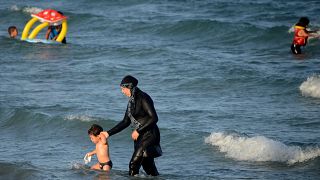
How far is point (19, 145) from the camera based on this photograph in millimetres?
14094

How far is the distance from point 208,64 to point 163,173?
35.1 ft

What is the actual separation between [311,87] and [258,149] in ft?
18.5

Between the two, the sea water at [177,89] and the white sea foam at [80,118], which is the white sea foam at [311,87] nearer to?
the sea water at [177,89]

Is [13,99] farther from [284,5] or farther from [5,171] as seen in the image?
[284,5]

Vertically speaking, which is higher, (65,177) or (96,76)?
(65,177)

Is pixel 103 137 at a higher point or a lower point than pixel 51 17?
higher

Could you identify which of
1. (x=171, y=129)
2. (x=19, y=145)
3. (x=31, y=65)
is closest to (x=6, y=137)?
(x=19, y=145)

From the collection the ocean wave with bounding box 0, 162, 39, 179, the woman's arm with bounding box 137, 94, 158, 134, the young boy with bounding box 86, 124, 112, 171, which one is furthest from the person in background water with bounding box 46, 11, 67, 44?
the woman's arm with bounding box 137, 94, 158, 134

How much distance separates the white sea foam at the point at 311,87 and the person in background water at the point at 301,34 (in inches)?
122

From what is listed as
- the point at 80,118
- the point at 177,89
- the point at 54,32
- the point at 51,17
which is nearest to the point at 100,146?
the point at 80,118

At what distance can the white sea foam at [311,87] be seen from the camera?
59.7ft

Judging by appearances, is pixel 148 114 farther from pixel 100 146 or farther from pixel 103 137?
pixel 100 146

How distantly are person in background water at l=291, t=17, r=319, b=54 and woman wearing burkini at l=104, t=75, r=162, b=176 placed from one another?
12.6 m

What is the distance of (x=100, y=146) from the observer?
10.6 m
